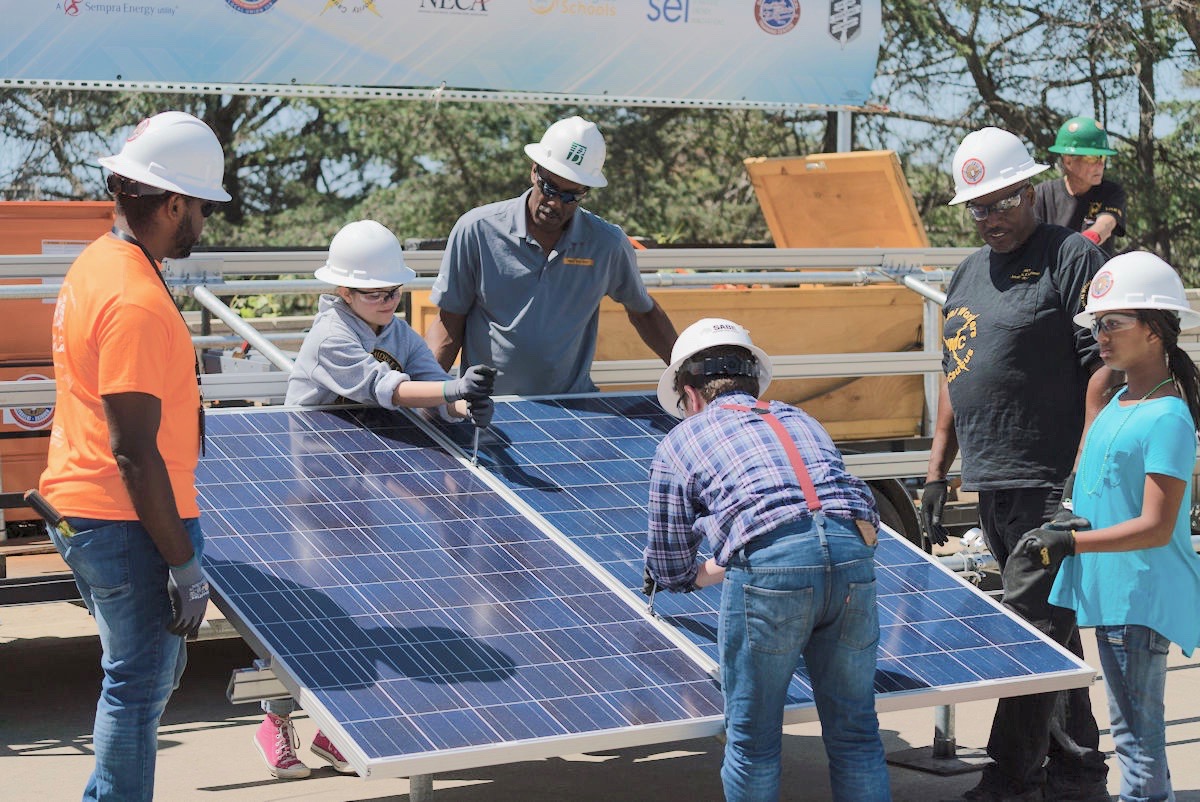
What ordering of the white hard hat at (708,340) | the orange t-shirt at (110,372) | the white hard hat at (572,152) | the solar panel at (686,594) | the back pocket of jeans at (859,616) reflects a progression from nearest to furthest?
the orange t-shirt at (110,372)
the back pocket of jeans at (859,616)
the white hard hat at (708,340)
the solar panel at (686,594)
the white hard hat at (572,152)

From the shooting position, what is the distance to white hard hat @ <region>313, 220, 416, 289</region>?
18.7 ft

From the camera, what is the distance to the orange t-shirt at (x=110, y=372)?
3.96 meters

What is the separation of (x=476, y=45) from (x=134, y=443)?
6961 mm

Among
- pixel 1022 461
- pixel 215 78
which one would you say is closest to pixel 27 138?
pixel 215 78

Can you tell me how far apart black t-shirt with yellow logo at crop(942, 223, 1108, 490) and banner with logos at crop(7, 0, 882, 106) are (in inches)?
220

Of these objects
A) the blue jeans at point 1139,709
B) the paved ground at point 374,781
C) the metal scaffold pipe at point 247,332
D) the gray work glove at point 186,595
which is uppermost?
the metal scaffold pipe at point 247,332

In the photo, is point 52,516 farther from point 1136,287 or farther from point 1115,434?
point 1136,287

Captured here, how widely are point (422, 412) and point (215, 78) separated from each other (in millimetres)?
4613

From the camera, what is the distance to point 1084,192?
8.84 metres

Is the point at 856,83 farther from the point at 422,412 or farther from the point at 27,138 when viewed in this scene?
the point at 27,138

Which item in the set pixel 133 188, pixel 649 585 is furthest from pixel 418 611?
pixel 133 188

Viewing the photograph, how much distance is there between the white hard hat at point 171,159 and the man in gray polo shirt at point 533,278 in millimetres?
2102

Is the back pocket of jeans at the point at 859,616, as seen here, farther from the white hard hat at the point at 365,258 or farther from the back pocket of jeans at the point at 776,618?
the white hard hat at the point at 365,258

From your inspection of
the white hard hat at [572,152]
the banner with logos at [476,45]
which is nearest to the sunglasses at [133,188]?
the white hard hat at [572,152]
